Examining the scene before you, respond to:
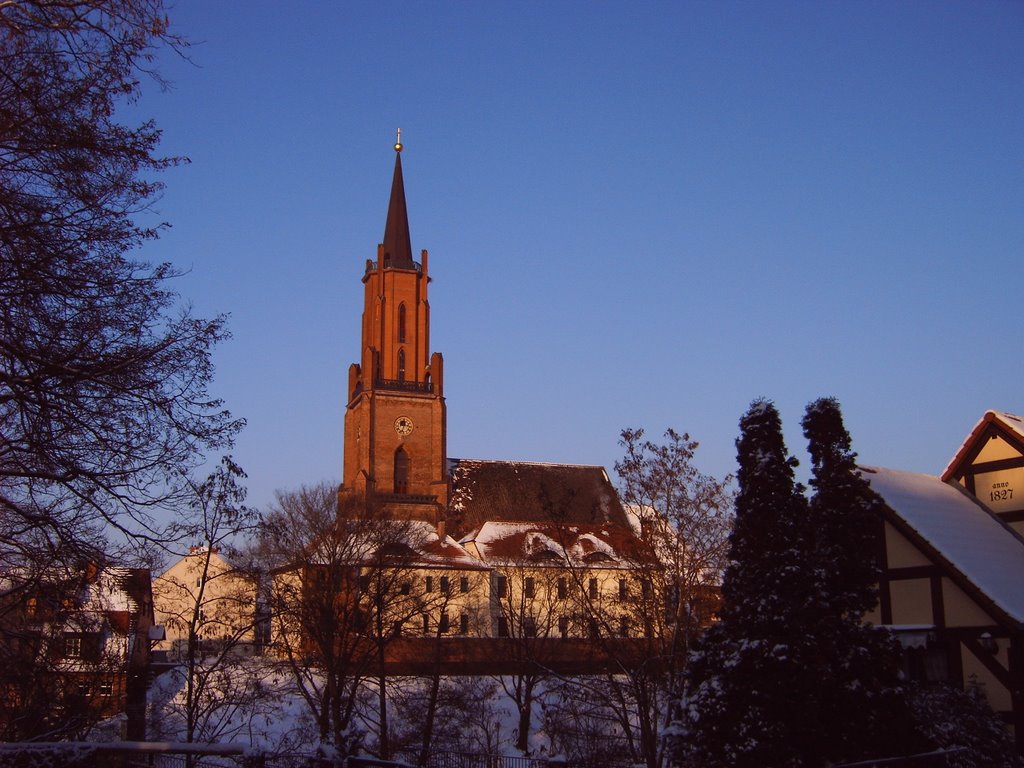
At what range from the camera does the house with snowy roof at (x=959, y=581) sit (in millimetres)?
19406

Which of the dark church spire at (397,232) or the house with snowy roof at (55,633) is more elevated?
the dark church spire at (397,232)

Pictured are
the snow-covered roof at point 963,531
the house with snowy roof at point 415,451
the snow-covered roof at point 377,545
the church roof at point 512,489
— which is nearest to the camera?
the snow-covered roof at point 963,531

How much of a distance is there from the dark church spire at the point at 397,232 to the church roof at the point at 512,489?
14528 millimetres

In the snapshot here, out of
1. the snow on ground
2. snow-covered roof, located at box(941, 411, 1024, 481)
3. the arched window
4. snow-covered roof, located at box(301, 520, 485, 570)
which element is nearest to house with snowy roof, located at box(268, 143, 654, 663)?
the arched window

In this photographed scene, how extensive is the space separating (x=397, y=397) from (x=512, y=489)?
9669 mm

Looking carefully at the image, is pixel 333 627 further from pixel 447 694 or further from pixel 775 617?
pixel 775 617

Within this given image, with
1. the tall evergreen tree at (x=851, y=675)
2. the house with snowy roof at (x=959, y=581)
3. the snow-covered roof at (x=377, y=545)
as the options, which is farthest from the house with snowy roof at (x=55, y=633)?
the snow-covered roof at (x=377, y=545)

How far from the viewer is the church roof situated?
6681 cm

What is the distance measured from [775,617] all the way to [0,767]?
364 inches

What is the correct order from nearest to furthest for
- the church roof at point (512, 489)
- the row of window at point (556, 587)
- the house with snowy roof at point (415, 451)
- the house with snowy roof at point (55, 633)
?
the house with snowy roof at point (55, 633)
the row of window at point (556, 587)
the house with snowy roof at point (415, 451)
the church roof at point (512, 489)

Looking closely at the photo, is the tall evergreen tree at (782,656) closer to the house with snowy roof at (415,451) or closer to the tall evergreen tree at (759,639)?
the tall evergreen tree at (759,639)

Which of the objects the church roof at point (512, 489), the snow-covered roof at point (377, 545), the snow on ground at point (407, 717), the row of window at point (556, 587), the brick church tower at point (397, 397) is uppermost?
the brick church tower at point (397, 397)

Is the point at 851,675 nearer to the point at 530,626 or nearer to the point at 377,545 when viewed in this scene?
the point at 377,545

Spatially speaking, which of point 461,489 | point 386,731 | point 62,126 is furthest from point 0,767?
point 461,489
